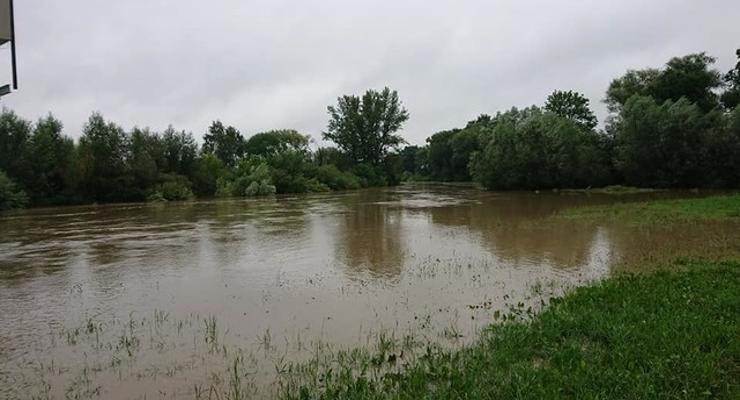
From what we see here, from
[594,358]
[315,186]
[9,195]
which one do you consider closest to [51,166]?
[9,195]

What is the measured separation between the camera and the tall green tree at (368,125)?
77812 millimetres

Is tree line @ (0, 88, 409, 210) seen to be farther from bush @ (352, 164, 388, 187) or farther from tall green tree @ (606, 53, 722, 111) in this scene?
tall green tree @ (606, 53, 722, 111)

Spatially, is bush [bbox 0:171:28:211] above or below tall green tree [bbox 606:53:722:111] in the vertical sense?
below

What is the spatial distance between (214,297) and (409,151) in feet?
439

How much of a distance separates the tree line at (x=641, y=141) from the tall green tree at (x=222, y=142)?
55.2m

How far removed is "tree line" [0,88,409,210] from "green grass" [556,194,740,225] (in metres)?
39.5

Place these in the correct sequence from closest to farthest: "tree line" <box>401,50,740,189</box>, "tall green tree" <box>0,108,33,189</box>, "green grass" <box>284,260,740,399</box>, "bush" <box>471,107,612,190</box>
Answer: "green grass" <box>284,260,740,399</box> < "tree line" <box>401,50,740,189</box> < "tall green tree" <box>0,108,33,189</box> < "bush" <box>471,107,612,190</box>

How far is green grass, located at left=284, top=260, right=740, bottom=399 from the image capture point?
403 cm

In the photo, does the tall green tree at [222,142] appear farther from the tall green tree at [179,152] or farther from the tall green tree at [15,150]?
the tall green tree at [15,150]

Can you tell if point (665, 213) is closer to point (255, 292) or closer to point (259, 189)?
point (255, 292)

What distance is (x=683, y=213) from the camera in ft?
61.5

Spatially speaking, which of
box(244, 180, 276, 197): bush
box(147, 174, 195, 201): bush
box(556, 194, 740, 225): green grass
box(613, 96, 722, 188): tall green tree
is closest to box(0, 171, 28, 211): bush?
box(147, 174, 195, 201): bush

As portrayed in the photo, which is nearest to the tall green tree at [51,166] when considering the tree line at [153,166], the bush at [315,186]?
the tree line at [153,166]

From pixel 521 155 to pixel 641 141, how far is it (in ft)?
33.5
